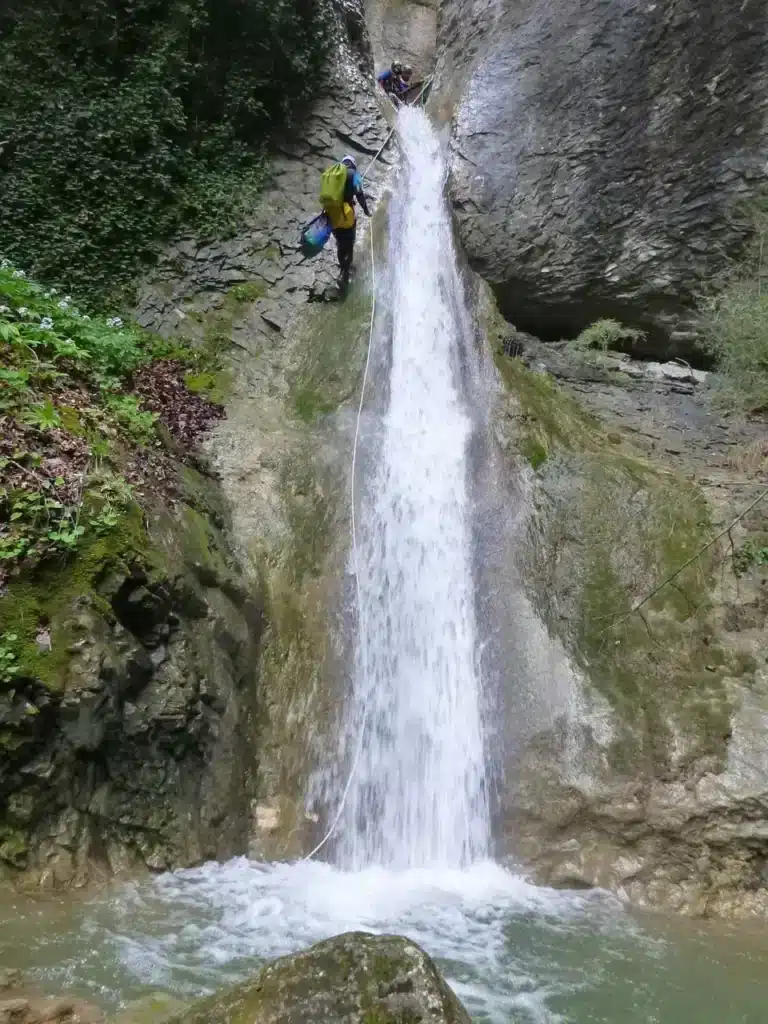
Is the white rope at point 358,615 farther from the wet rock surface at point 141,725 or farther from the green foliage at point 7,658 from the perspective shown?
the green foliage at point 7,658

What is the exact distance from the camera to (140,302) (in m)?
9.10

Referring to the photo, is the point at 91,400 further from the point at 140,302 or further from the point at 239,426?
the point at 140,302

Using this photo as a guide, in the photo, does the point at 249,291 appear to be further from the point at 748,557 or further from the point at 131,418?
the point at 748,557

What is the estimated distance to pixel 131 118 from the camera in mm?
9500

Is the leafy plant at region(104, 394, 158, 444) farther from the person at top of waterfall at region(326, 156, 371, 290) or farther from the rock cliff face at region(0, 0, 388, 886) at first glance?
the person at top of waterfall at region(326, 156, 371, 290)

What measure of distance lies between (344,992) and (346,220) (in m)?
8.66

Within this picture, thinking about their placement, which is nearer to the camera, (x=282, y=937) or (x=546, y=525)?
(x=282, y=937)

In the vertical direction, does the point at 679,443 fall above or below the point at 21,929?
above

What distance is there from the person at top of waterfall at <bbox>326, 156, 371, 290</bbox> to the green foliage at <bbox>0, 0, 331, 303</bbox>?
178 centimetres

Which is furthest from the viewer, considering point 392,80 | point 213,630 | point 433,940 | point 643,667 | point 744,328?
point 392,80

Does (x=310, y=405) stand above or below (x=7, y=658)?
above

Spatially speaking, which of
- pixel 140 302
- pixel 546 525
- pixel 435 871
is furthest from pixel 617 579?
pixel 140 302

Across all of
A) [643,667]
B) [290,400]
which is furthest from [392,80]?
[643,667]

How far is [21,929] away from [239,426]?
5233mm
